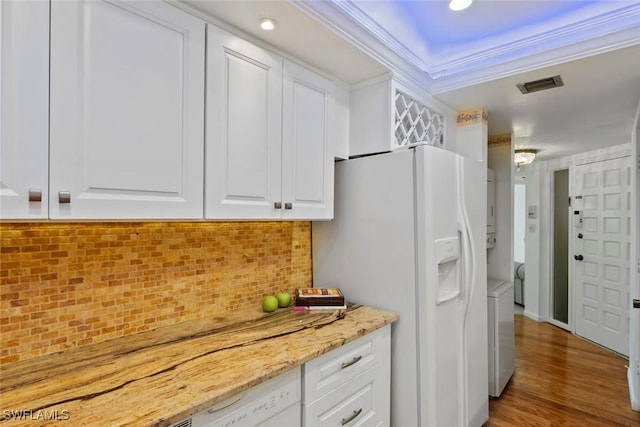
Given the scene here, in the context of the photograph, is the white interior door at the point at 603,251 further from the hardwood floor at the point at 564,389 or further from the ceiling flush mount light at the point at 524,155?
the ceiling flush mount light at the point at 524,155

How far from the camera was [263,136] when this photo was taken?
1494mm

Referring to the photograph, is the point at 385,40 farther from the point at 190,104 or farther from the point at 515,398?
the point at 515,398

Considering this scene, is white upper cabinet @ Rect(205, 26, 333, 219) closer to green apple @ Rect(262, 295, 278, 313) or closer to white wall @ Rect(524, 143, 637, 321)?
green apple @ Rect(262, 295, 278, 313)

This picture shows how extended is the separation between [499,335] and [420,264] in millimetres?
1435

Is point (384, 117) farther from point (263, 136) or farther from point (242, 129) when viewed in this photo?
point (242, 129)

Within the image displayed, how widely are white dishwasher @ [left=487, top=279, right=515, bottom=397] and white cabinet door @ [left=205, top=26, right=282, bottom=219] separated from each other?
195 centimetres

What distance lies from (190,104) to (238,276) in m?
0.93

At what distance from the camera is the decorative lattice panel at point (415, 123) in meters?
2.01

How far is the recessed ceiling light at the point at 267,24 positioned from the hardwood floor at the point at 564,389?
279 cm

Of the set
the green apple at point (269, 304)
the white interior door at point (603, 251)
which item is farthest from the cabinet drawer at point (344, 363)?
the white interior door at point (603, 251)

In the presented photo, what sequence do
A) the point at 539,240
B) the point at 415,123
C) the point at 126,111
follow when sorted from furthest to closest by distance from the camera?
the point at 539,240 → the point at 415,123 → the point at 126,111

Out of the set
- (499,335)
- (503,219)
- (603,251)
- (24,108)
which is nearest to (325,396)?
(24,108)

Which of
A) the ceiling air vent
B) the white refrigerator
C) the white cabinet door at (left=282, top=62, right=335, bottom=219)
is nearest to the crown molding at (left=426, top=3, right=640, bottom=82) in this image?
the ceiling air vent

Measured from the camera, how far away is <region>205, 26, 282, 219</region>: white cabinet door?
1320 millimetres
